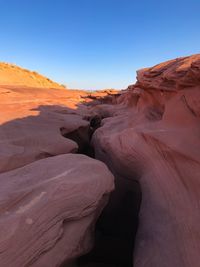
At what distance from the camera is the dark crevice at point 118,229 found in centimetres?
327

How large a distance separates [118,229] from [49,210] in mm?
1845

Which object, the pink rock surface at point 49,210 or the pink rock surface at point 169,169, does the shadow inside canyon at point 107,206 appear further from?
the pink rock surface at point 49,210

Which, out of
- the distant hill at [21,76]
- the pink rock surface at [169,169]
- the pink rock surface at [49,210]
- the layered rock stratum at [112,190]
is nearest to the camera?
the pink rock surface at [49,210]

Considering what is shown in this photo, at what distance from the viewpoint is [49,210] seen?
7.14 feet

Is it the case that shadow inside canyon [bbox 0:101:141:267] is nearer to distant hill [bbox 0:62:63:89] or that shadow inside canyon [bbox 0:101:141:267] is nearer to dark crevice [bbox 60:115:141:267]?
dark crevice [bbox 60:115:141:267]

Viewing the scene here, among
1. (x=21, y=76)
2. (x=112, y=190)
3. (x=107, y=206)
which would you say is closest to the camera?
(x=112, y=190)

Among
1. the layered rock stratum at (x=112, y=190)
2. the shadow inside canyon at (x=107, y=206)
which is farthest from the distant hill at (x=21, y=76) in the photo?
the shadow inside canyon at (x=107, y=206)

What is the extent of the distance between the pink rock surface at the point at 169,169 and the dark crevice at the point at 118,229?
0.22 meters

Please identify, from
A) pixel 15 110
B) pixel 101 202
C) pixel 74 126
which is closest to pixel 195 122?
pixel 101 202

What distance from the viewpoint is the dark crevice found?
3271 mm

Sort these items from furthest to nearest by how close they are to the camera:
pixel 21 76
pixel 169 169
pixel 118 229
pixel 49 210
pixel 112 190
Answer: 1. pixel 21 76
2. pixel 118 229
3. pixel 169 169
4. pixel 112 190
5. pixel 49 210

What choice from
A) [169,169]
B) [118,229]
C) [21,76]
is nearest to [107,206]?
[118,229]

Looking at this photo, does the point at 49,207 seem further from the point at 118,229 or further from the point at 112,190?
the point at 118,229

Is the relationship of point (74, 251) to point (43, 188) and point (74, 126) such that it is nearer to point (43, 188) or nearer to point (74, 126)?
point (43, 188)
